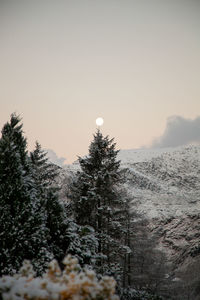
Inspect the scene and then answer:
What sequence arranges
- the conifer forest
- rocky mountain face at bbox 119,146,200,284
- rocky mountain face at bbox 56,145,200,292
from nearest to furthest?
1. the conifer forest
2. rocky mountain face at bbox 119,146,200,284
3. rocky mountain face at bbox 56,145,200,292

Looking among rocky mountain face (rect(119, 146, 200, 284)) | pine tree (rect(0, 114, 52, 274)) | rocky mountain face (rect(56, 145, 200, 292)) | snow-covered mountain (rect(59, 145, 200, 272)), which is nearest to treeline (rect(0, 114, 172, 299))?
pine tree (rect(0, 114, 52, 274))

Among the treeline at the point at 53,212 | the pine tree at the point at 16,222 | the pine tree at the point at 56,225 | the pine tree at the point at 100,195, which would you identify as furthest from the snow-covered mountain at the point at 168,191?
the pine tree at the point at 16,222

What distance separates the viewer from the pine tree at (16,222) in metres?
8.25

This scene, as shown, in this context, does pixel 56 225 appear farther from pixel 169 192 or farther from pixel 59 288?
pixel 169 192

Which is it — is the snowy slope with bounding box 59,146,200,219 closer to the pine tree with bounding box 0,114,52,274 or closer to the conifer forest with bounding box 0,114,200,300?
the conifer forest with bounding box 0,114,200,300

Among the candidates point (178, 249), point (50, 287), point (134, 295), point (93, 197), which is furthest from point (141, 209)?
point (50, 287)

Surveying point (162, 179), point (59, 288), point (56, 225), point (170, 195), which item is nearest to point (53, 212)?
point (56, 225)

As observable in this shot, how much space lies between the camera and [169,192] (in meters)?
66.8

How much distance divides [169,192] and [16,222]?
211 feet

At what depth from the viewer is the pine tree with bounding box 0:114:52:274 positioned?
8.25 meters

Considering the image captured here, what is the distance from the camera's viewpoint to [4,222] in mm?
8336

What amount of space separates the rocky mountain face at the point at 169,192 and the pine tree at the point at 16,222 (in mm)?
14889

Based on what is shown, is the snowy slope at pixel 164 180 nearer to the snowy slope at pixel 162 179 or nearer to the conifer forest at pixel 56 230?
the snowy slope at pixel 162 179

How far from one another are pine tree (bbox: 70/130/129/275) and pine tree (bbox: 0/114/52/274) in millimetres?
3274
